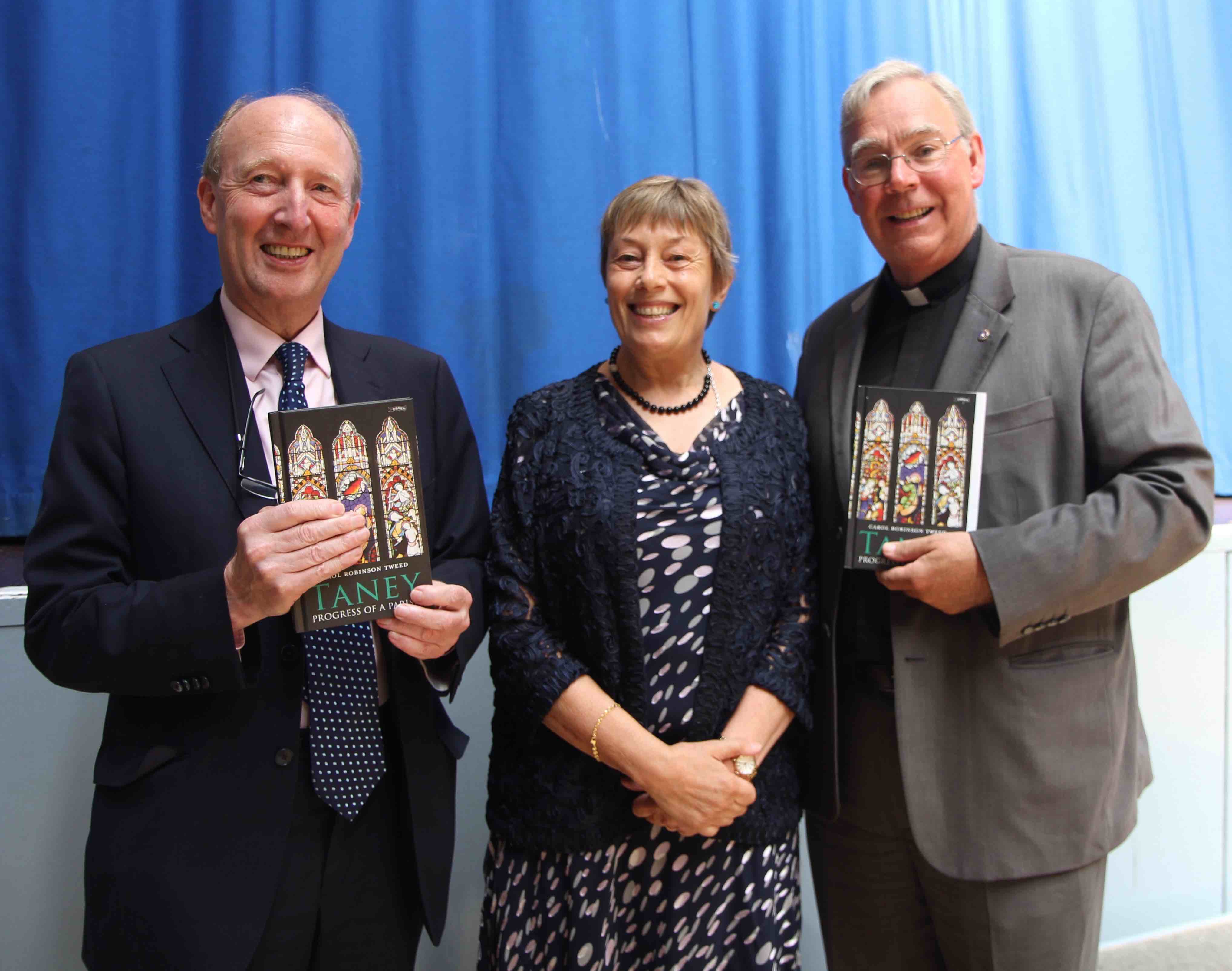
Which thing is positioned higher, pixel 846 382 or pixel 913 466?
pixel 846 382

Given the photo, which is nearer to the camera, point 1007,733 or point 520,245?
point 1007,733

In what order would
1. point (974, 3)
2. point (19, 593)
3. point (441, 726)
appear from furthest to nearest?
point (974, 3) → point (19, 593) → point (441, 726)

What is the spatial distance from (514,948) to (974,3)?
327 cm

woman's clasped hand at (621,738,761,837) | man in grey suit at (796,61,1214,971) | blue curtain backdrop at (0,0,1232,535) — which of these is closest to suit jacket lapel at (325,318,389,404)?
blue curtain backdrop at (0,0,1232,535)

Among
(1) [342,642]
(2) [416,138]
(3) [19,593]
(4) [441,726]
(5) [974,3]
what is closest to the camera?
(1) [342,642]

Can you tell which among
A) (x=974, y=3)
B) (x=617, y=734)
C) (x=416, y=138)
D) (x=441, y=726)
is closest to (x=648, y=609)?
(x=617, y=734)

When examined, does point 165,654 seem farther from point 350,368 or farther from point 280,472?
point 350,368

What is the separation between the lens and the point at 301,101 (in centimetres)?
163

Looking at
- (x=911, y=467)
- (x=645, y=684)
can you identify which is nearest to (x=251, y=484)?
(x=645, y=684)

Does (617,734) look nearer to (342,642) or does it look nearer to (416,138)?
(342,642)

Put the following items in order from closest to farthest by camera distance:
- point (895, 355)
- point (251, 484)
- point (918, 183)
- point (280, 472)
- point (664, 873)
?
point (280, 472)
point (251, 484)
point (664, 873)
point (918, 183)
point (895, 355)

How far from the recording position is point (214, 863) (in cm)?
143

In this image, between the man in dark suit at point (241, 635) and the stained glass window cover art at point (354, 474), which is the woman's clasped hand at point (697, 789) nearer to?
the man in dark suit at point (241, 635)

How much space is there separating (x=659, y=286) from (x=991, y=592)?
88cm
